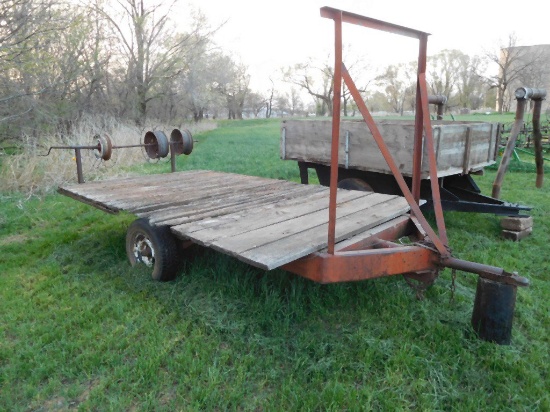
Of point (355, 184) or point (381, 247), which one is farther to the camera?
point (355, 184)

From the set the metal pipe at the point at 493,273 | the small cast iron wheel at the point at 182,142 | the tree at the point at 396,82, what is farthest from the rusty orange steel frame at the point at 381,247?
the tree at the point at 396,82

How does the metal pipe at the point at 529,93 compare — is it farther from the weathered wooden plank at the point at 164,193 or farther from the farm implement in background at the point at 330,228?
the weathered wooden plank at the point at 164,193

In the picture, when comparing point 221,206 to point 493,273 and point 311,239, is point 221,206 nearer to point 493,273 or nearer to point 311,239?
point 311,239

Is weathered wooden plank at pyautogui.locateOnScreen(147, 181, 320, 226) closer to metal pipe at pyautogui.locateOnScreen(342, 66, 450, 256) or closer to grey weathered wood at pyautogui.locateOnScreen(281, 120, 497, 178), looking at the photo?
grey weathered wood at pyautogui.locateOnScreen(281, 120, 497, 178)

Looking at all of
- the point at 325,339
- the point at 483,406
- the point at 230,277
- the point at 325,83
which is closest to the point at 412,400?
the point at 483,406

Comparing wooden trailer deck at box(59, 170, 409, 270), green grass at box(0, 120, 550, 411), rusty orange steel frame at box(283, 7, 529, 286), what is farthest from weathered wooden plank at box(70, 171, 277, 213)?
rusty orange steel frame at box(283, 7, 529, 286)

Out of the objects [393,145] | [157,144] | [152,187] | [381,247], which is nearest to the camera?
[381,247]

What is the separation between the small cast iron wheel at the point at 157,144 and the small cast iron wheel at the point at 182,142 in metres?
0.31

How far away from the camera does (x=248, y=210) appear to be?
3.80m

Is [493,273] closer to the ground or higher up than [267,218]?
closer to the ground

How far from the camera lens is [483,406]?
2309mm

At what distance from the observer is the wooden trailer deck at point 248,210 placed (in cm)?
276

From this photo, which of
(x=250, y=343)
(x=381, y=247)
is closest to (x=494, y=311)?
(x=381, y=247)

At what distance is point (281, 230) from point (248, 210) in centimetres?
78
